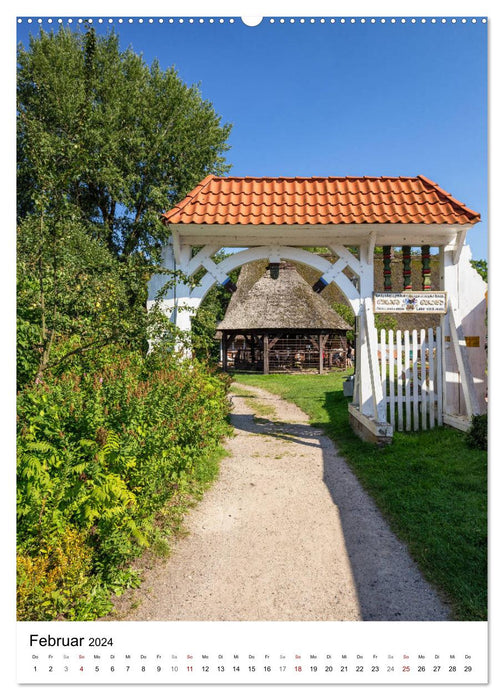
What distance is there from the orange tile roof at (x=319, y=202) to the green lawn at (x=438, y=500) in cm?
339

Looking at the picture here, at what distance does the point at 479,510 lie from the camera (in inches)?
143

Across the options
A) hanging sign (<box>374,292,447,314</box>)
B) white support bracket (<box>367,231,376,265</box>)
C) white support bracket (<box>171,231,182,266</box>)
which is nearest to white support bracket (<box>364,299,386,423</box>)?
hanging sign (<box>374,292,447,314</box>)

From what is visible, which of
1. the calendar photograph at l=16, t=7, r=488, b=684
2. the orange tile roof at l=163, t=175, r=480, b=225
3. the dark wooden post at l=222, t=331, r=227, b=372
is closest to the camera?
the calendar photograph at l=16, t=7, r=488, b=684

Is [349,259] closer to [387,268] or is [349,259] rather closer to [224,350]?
[387,268]

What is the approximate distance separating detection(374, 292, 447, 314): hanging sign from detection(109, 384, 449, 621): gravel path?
2647mm

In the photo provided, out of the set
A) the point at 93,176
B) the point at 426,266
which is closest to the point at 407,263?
the point at 426,266

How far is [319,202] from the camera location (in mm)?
6457

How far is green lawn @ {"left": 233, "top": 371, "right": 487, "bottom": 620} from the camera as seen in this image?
2721mm

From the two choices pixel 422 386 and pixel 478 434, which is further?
pixel 422 386

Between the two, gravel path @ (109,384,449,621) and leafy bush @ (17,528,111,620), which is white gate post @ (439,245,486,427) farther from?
leafy bush @ (17,528,111,620)

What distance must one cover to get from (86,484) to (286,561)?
1.67 meters
